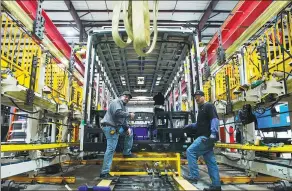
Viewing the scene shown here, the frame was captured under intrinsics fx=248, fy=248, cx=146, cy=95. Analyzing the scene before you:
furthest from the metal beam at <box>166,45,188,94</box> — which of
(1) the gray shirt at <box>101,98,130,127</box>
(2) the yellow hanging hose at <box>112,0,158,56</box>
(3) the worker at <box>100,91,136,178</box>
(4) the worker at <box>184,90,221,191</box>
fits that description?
(2) the yellow hanging hose at <box>112,0,158,56</box>

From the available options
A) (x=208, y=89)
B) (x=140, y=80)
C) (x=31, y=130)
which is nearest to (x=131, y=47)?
(x=140, y=80)

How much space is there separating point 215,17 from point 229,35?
252 inches

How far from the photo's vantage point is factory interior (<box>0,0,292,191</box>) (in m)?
3.82

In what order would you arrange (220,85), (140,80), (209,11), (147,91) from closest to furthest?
1. (220,85)
2. (140,80)
3. (147,91)
4. (209,11)

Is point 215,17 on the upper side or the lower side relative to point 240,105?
upper

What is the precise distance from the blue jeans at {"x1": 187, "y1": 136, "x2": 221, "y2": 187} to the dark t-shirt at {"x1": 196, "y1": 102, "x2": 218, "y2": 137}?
0.48ft

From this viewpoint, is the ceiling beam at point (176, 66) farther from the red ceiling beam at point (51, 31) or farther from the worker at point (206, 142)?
the red ceiling beam at point (51, 31)

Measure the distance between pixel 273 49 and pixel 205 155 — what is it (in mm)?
2492

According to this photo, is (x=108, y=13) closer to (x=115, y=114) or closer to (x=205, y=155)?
(x=115, y=114)

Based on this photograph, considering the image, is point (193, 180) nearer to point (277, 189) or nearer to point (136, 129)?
point (277, 189)

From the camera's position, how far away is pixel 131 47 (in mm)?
5367

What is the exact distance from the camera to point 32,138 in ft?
15.4

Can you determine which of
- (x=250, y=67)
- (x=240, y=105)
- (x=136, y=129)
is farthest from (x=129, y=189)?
(x=136, y=129)

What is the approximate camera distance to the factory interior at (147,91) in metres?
3.82
